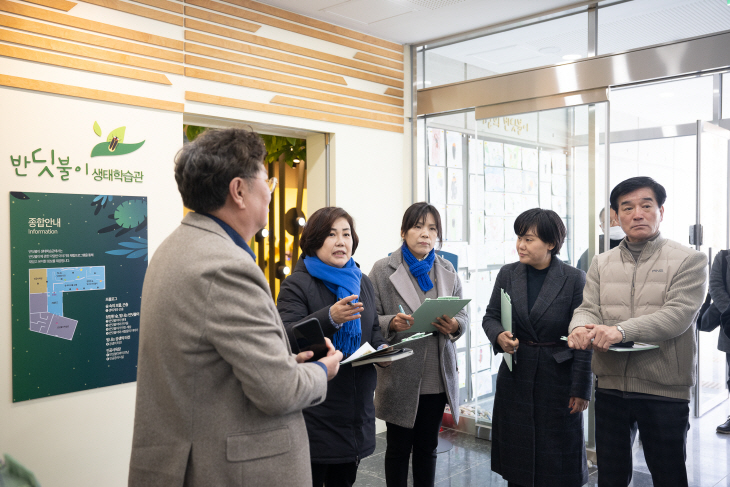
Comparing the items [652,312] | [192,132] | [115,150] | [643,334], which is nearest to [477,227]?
Result: [652,312]

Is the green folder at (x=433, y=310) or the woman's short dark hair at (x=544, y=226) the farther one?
the woman's short dark hair at (x=544, y=226)

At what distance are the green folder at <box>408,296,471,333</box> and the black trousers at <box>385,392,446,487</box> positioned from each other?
16.2 inches

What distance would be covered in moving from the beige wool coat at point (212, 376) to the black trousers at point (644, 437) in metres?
1.77

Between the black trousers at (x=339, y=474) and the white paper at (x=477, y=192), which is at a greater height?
the white paper at (x=477, y=192)

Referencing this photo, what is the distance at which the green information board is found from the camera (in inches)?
120

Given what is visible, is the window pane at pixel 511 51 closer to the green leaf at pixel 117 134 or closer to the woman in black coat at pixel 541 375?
the woman in black coat at pixel 541 375

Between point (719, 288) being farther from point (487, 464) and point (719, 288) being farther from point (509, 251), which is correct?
point (487, 464)

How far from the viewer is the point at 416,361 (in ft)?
9.64

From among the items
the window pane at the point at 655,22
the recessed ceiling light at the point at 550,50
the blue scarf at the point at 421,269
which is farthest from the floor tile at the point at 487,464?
the recessed ceiling light at the point at 550,50

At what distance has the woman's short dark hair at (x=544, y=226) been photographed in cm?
281

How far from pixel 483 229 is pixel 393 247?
851mm

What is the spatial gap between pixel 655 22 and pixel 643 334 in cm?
255

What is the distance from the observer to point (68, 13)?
321 centimetres

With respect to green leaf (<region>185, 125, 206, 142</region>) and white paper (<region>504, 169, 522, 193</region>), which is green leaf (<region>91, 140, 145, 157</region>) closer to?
green leaf (<region>185, 125, 206, 142</region>)
